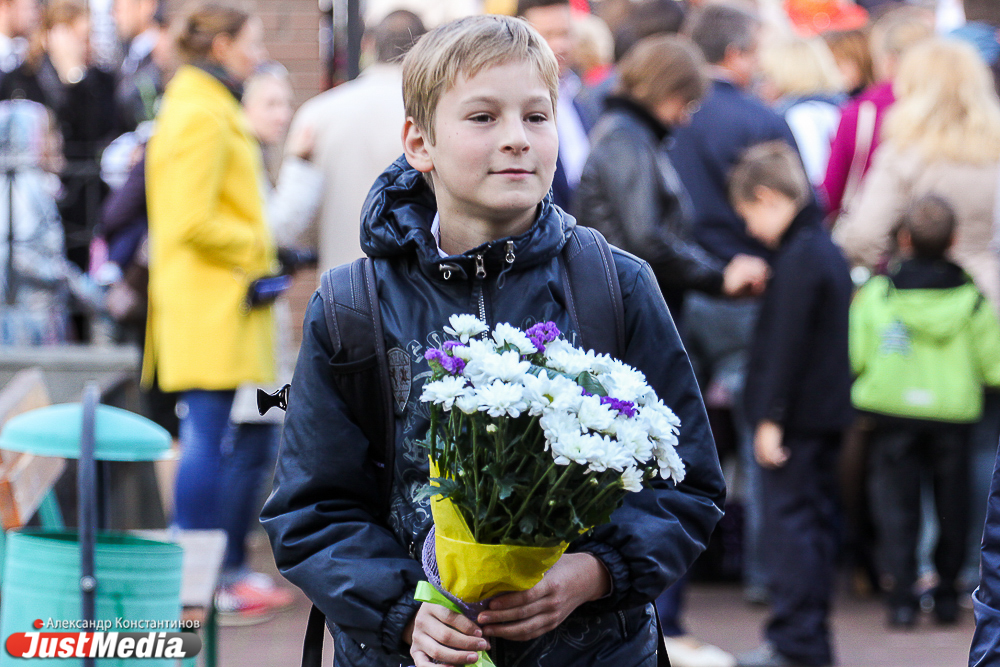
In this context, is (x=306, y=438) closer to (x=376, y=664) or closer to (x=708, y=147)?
(x=376, y=664)

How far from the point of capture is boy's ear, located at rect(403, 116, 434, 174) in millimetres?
2145

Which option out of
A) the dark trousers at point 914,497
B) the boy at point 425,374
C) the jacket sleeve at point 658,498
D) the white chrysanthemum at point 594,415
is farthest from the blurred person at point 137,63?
the white chrysanthemum at point 594,415

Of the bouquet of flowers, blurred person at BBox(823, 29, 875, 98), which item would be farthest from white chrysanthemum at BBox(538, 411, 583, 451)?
blurred person at BBox(823, 29, 875, 98)

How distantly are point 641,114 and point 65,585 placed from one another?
2.89 metres

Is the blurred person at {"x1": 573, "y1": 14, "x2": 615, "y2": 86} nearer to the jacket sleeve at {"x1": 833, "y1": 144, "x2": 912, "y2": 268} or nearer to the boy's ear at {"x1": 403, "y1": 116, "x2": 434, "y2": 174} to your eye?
the jacket sleeve at {"x1": 833, "y1": 144, "x2": 912, "y2": 268}

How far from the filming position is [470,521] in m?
1.78

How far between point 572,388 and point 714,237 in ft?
14.1

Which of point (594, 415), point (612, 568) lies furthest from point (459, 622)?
point (594, 415)

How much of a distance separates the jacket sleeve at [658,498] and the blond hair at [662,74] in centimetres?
283

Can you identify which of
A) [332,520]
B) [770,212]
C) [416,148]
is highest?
[416,148]

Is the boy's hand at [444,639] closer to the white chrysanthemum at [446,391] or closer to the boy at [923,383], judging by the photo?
the white chrysanthemum at [446,391]

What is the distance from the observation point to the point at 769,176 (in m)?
5.12

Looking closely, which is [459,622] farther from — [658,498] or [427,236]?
[427,236]

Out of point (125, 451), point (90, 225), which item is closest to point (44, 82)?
point (90, 225)
